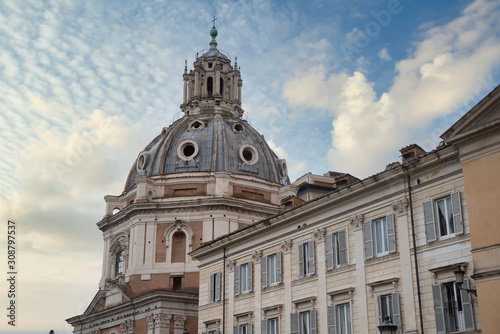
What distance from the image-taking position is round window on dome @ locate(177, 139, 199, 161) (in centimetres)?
6509

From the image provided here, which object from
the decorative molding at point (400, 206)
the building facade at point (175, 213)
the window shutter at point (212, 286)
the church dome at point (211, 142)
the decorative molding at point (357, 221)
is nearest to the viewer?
the decorative molding at point (400, 206)

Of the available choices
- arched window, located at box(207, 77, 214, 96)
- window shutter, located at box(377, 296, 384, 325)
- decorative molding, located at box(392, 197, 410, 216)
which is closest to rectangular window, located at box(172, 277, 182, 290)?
arched window, located at box(207, 77, 214, 96)

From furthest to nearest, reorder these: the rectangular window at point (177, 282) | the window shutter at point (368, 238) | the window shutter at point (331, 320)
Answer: the rectangular window at point (177, 282) < the window shutter at point (331, 320) < the window shutter at point (368, 238)

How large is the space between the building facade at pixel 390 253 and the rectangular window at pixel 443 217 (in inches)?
1.6

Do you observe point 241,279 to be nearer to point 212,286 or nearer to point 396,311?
point 212,286

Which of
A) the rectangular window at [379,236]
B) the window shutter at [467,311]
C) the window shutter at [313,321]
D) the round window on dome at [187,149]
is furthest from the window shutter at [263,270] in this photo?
the round window on dome at [187,149]

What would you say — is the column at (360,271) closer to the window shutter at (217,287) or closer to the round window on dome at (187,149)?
the window shutter at (217,287)

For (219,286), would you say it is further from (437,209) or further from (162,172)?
(162,172)

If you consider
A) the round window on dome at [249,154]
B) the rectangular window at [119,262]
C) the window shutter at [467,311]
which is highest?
the round window on dome at [249,154]

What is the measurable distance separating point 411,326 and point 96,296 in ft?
135

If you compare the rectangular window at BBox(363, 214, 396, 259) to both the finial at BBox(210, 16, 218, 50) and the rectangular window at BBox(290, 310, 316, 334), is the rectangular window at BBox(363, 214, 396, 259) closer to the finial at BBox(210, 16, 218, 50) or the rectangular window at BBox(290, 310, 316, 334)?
the rectangular window at BBox(290, 310, 316, 334)

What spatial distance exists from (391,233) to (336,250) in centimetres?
356

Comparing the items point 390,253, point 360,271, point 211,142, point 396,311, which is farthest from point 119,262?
point 396,311

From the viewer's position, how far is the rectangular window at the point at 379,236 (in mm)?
28078
